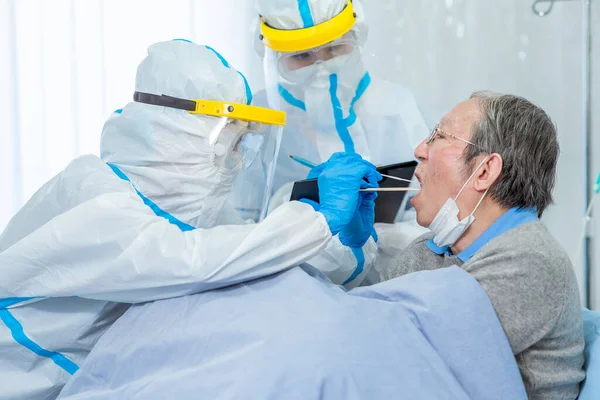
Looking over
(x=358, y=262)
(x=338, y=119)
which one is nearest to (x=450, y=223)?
(x=358, y=262)

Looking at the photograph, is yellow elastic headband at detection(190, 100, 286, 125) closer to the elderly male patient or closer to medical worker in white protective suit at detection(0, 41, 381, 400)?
medical worker in white protective suit at detection(0, 41, 381, 400)

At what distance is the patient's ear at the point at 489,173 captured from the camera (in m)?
1.37

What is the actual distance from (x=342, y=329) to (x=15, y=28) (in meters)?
2.03

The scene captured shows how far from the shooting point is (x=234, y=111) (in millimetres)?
1467

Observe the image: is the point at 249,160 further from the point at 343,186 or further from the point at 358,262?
the point at 358,262

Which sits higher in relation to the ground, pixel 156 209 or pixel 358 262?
pixel 156 209

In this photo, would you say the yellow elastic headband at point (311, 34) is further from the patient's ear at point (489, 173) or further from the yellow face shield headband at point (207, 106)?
the patient's ear at point (489, 173)

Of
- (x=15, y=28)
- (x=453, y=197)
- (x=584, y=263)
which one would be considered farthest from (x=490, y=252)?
(x=15, y=28)

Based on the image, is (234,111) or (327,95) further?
(327,95)

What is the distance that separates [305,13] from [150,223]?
915mm

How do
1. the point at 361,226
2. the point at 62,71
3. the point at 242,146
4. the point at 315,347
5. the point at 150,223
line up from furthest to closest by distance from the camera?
the point at 62,71, the point at 361,226, the point at 242,146, the point at 150,223, the point at 315,347

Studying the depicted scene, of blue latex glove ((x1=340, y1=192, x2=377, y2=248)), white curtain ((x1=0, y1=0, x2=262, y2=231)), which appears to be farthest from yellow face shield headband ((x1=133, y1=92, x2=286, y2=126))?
white curtain ((x1=0, y1=0, x2=262, y2=231))

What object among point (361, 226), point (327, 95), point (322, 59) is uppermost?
point (322, 59)

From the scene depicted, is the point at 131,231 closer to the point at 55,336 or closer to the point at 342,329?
the point at 55,336
